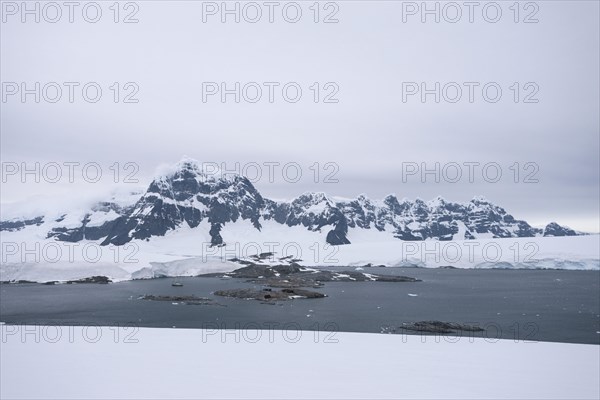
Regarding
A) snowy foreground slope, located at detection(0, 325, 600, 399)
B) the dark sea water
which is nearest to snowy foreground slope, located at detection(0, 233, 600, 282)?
the dark sea water

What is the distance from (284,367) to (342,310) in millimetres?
23927

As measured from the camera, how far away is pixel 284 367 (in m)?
17.3

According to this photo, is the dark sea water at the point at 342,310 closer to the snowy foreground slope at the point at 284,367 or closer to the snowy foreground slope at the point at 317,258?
the snowy foreground slope at the point at 284,367

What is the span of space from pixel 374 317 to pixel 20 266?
52078 millimetres

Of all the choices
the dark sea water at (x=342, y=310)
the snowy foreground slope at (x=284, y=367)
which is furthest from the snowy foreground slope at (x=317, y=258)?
the snowy foreground slope at (x=284, y=367)

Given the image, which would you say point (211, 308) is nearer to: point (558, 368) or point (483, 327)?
point (483, 327)

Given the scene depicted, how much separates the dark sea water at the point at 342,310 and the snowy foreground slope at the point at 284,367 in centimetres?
696

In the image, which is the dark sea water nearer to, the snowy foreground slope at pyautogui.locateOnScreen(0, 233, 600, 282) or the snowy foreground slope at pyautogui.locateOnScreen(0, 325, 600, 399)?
the snowy foreground slope at pyautogui.locateOnScreen(0, 325, 600, 399)

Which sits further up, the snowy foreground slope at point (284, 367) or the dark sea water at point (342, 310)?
the snowy foreground slope at point (284, 367)

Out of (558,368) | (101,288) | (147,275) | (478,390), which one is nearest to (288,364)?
(478,390)

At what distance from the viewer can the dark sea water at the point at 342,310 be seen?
3203 cm

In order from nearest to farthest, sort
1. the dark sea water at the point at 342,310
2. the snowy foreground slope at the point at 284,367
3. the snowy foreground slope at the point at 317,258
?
the snowy foreground slope at the point at 284,367, the dark sea water at the point at 342,310, the snowy foreground slope at the point at 317,258

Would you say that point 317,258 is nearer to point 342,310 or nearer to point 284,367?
point 342,310

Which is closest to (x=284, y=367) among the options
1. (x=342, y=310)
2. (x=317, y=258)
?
(x=342, y=310)
